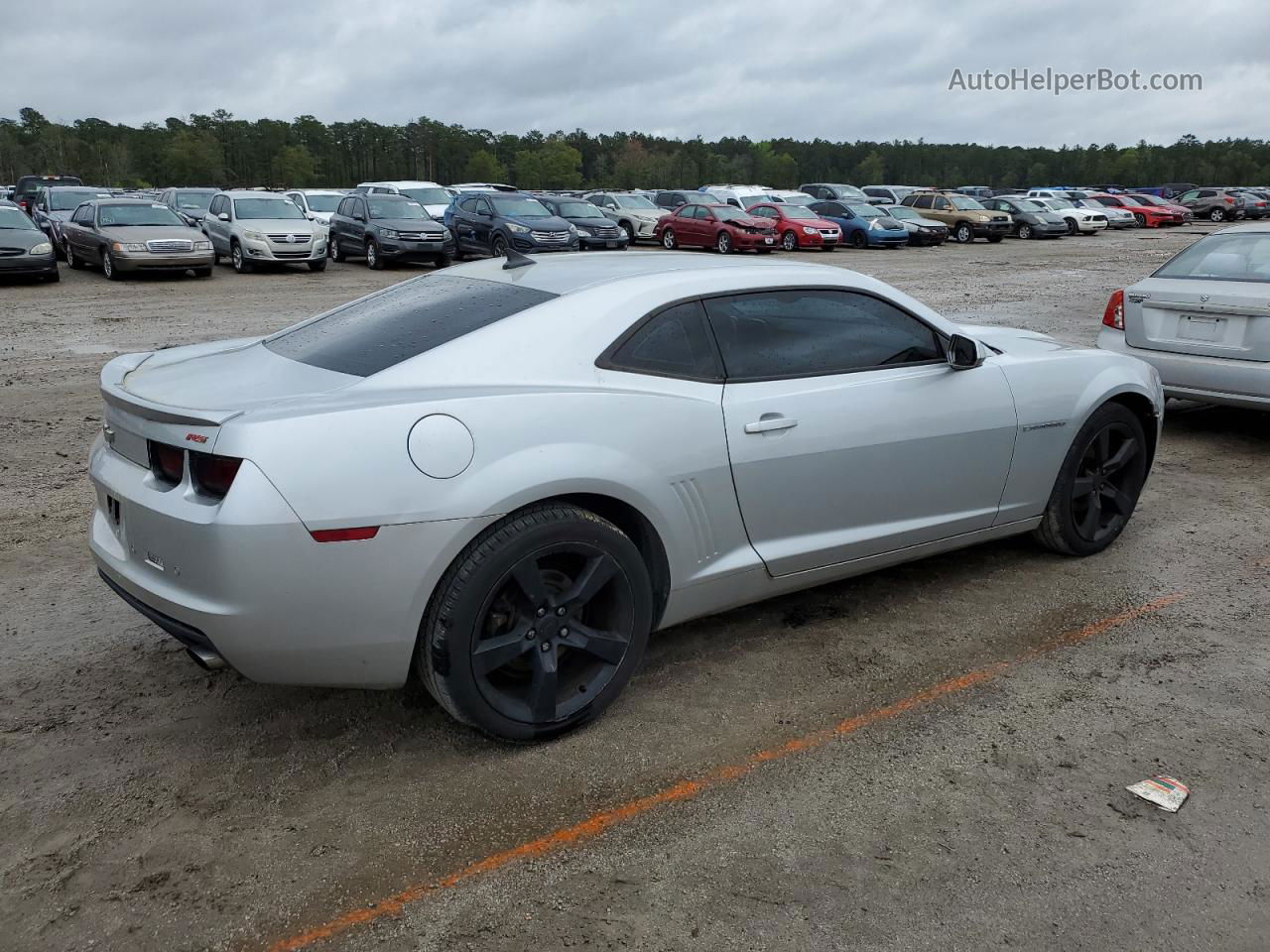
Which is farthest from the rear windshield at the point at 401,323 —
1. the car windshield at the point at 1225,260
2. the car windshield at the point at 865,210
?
the car windshield at the point at 865,210

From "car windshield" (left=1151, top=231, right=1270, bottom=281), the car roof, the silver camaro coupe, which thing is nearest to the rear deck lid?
"car windshield" (left=1151, top=231, right=1270, bottom=281)

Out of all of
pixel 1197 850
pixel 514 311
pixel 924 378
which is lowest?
pixel 1197 850

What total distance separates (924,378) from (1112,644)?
128 cm

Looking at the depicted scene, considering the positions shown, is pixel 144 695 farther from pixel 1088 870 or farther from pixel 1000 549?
pixel 1000 549

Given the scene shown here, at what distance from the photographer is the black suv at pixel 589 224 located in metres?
26.1

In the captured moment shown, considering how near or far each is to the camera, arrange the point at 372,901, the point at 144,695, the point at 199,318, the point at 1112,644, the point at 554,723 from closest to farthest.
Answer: the point at 372,901 → the point at 554,723 → the point at 144,695 → the point at 1112,644 → the point at 199,318

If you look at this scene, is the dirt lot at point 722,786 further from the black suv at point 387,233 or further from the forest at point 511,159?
the forest at point 511,159

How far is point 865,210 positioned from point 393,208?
51.0 ft

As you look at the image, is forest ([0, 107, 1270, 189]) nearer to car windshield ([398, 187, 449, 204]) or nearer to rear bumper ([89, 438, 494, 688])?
car windshield ([398, 187, 449, 204])

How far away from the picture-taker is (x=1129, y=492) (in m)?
5.15

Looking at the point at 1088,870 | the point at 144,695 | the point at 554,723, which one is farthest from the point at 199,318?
the point at 1088,870

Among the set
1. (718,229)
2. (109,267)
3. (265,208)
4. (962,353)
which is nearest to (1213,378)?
(962,353)

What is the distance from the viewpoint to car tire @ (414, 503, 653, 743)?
3.03 metres

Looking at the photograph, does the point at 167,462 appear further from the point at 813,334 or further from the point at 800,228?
the point at 800,228
